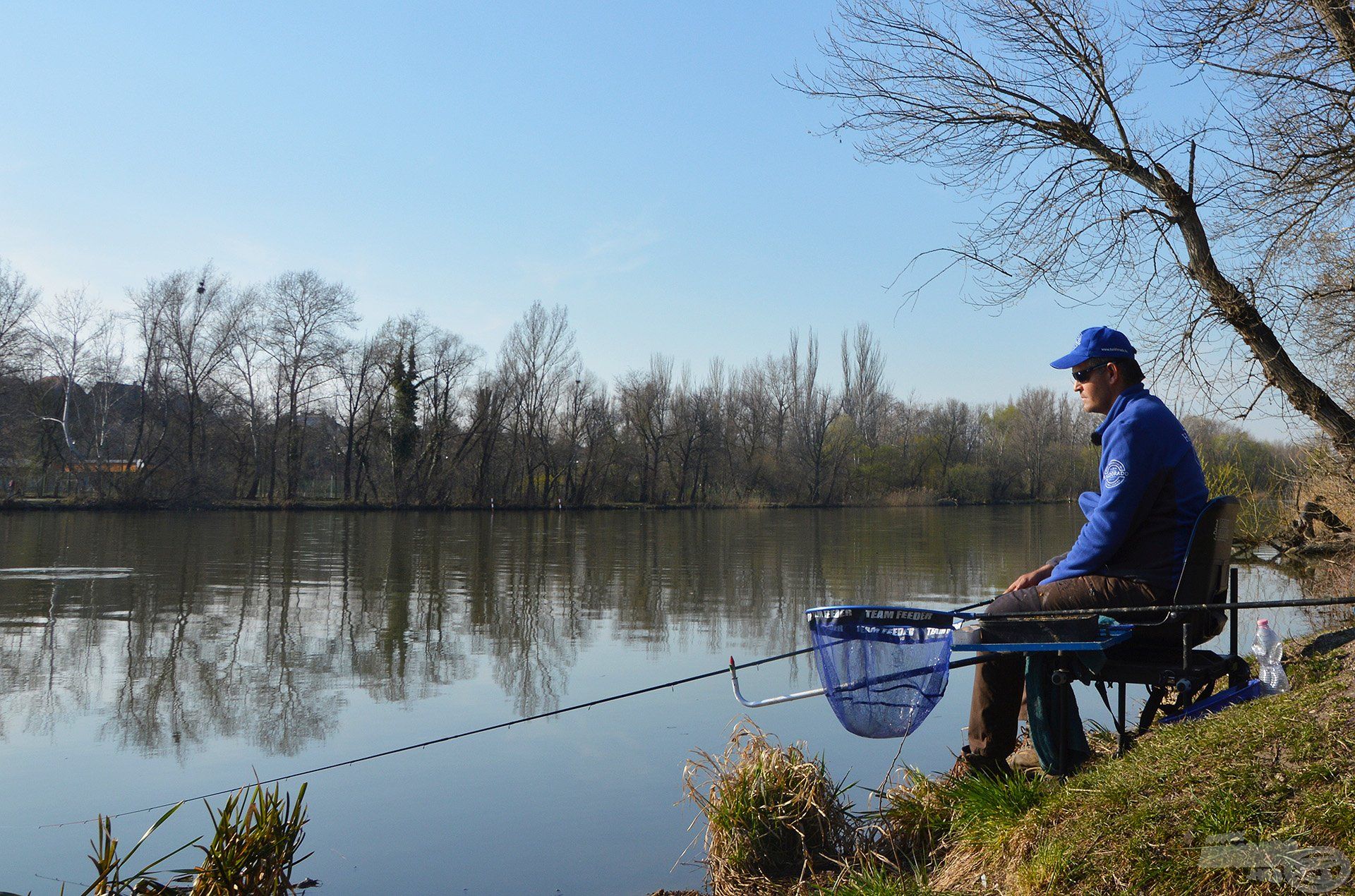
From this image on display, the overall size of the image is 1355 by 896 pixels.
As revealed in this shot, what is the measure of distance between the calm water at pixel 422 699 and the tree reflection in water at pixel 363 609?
5cm

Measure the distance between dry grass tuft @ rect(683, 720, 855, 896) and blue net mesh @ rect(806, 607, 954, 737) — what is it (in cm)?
61

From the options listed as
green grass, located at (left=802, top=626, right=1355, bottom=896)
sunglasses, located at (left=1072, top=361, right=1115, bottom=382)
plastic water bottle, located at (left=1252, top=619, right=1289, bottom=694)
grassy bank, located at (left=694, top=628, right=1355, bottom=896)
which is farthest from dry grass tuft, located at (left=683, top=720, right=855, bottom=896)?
sunglasses, located at (left=1072, top=361, right=1115, bottom=382)

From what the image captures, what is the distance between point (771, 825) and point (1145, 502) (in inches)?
80.2

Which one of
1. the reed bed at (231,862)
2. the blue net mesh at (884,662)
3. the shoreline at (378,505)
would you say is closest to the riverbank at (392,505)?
the shoreline at (378,505)

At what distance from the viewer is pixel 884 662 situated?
386cm

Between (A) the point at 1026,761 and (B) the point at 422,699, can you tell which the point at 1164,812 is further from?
(B) the point at 422,699

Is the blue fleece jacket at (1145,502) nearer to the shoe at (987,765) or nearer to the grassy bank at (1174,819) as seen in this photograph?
the grassy bank at (1174,819)

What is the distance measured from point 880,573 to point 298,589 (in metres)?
9.42

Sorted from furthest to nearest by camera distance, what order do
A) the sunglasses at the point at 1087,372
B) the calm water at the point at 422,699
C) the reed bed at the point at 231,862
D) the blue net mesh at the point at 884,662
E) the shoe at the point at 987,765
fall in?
1. the calm water at the point at 422,699
2. the sunglasses at the point at 1087,372
3. the shoe at the point at 987,765
4. the blue net mesh at the point at 884,662
5. the reed bed at the point at 231,862

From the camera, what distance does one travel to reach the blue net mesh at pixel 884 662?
3.83 meters

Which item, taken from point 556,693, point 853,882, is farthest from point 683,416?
point 853,882

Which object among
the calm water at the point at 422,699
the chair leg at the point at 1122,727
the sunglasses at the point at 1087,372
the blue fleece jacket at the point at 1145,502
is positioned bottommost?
the calm water at the point at 422,699

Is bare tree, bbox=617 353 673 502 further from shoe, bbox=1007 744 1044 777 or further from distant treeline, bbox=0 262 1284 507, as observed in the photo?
shoe, bbox=1007 744 1044 777

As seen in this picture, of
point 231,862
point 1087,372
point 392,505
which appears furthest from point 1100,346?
point 392,505
